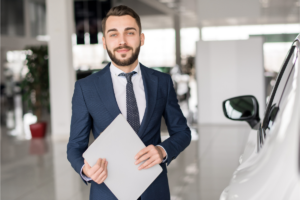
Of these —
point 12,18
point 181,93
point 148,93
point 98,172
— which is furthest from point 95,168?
point 12,18

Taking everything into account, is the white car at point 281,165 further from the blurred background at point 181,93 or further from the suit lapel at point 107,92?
the blurred background at point 181,93

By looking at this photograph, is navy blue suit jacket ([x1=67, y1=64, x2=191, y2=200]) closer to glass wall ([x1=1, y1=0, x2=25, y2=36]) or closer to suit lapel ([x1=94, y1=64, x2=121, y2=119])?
suit lapel ([x1=94, y1=64, x2=121, y2=119])

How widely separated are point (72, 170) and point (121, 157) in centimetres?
415

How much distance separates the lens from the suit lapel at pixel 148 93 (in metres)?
1.51

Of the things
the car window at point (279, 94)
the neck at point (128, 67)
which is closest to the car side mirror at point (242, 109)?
the car window at point (279, 94)

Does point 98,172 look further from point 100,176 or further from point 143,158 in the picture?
point 143,158

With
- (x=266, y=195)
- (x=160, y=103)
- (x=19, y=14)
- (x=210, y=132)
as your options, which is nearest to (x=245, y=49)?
(x=210, y=132)

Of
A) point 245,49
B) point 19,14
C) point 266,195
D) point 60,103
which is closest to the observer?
point 266,195

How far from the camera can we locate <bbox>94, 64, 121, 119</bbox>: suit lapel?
1.50m

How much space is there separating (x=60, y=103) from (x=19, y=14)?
12.9 metres

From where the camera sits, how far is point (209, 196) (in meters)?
4.00

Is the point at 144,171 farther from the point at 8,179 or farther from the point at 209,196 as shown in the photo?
the point at 8,179

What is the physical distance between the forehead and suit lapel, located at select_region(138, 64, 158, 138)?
0.78ft

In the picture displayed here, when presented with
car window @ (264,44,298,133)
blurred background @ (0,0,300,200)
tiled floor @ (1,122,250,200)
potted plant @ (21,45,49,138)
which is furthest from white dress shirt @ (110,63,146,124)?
potted plant @ (21,45,49,138)
